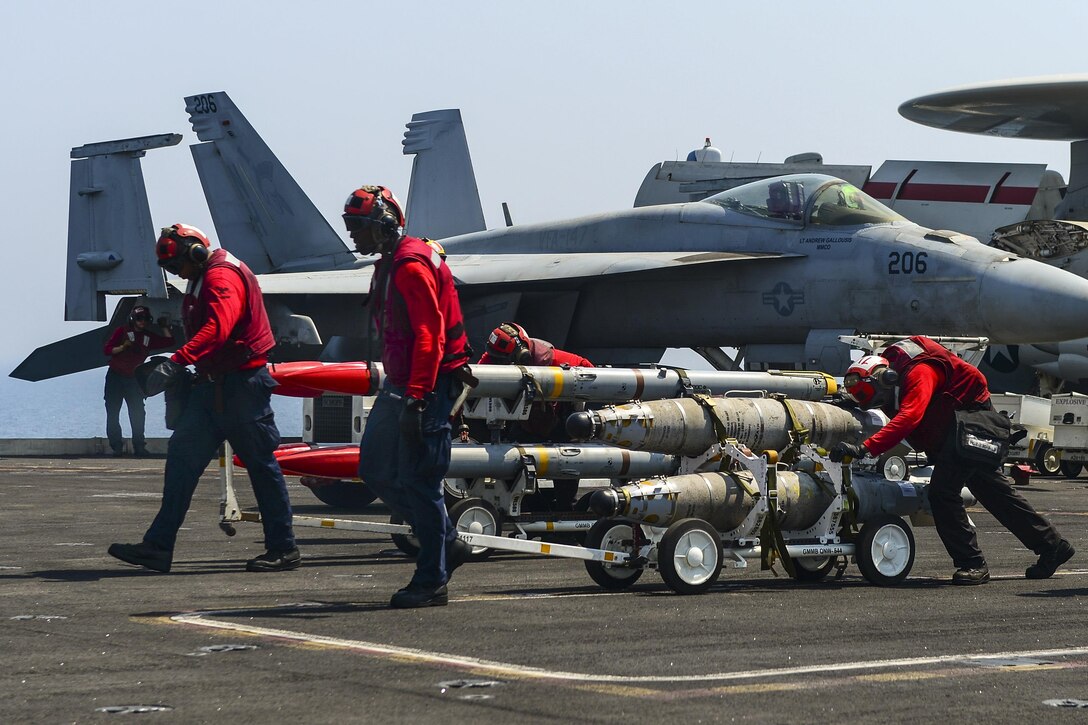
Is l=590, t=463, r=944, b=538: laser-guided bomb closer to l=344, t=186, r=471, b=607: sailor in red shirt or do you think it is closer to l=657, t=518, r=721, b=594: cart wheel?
l=657, t=518, r=721, b=594: cart wheel

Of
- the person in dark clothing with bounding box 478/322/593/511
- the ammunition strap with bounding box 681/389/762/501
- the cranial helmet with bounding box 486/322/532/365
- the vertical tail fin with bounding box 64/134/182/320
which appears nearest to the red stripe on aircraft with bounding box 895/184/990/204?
the vertical tail fin with bounding box 64/134/182/320

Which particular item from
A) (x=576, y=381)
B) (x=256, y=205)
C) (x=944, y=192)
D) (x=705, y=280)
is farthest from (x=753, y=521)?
(x=944, y=192)

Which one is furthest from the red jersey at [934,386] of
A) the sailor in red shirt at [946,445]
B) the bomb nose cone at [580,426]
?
the bomb nose cone at [580,426]

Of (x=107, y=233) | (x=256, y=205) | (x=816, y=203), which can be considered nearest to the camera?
(x=816, y=203)

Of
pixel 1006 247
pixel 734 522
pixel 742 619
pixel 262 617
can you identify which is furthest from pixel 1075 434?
pixel 262 617

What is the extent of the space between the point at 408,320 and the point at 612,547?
2026mm

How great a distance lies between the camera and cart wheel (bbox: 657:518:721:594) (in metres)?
7.68

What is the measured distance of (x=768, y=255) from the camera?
56.2 ft

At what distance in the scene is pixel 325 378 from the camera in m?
10.2

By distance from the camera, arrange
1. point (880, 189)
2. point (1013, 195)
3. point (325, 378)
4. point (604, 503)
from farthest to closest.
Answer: point (880, 189), point (1013, 195), point (325, 378), point (604, 503)

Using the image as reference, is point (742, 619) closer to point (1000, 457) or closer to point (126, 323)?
point (1000, 457)

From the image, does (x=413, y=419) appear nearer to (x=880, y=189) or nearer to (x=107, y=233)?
(x=107, y=233)

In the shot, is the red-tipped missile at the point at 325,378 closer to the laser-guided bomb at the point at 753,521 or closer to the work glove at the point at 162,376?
Result: the work glove at the point at 162,376

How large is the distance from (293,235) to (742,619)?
61.7ft
